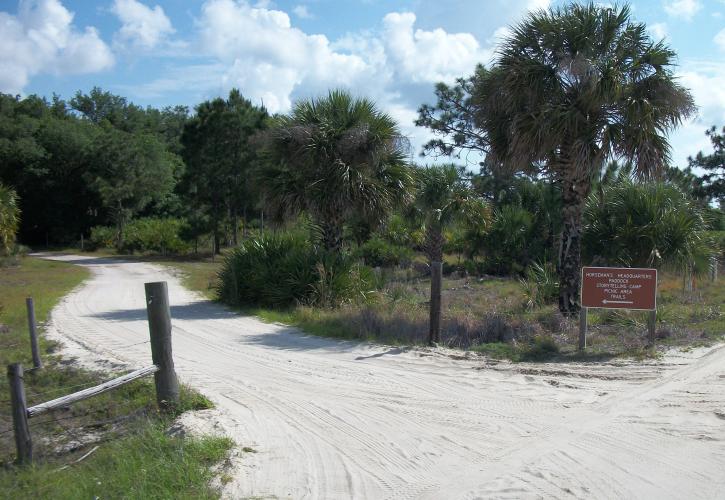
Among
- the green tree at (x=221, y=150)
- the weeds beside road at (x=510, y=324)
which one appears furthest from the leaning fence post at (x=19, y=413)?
the green tree at (x=221, y=150)

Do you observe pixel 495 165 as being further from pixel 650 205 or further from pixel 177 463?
pixel 177 463

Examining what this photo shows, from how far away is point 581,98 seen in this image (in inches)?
523

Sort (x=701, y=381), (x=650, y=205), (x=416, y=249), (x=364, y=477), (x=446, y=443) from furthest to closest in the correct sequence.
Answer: (x=416, y=249), (x=650, y=205), (x=701, y=381), (x=446, y=443), (x=364, y=477)

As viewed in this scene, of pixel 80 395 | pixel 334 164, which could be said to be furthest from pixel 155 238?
pixel 80 395

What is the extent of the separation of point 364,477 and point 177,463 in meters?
1.61

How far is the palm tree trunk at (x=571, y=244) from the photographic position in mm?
14047

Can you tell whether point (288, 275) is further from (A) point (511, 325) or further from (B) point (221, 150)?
(B) point (221, 150)

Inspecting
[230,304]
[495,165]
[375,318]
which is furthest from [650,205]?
[230,304]

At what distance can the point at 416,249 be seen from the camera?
107 ft

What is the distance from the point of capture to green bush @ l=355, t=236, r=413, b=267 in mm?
28547

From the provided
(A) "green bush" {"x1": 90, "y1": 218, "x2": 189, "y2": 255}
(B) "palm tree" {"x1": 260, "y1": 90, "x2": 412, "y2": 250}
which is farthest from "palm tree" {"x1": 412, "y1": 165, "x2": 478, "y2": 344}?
(A) "green bush" {"x1": 90, "y1": 218, "x2": 189, "y2": 255}

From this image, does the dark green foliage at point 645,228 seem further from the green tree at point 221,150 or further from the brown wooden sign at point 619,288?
the green tree at point 221,150

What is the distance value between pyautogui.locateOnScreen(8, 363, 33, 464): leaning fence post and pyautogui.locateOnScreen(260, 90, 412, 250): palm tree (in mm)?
11896

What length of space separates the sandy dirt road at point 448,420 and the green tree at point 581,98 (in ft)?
15.6
